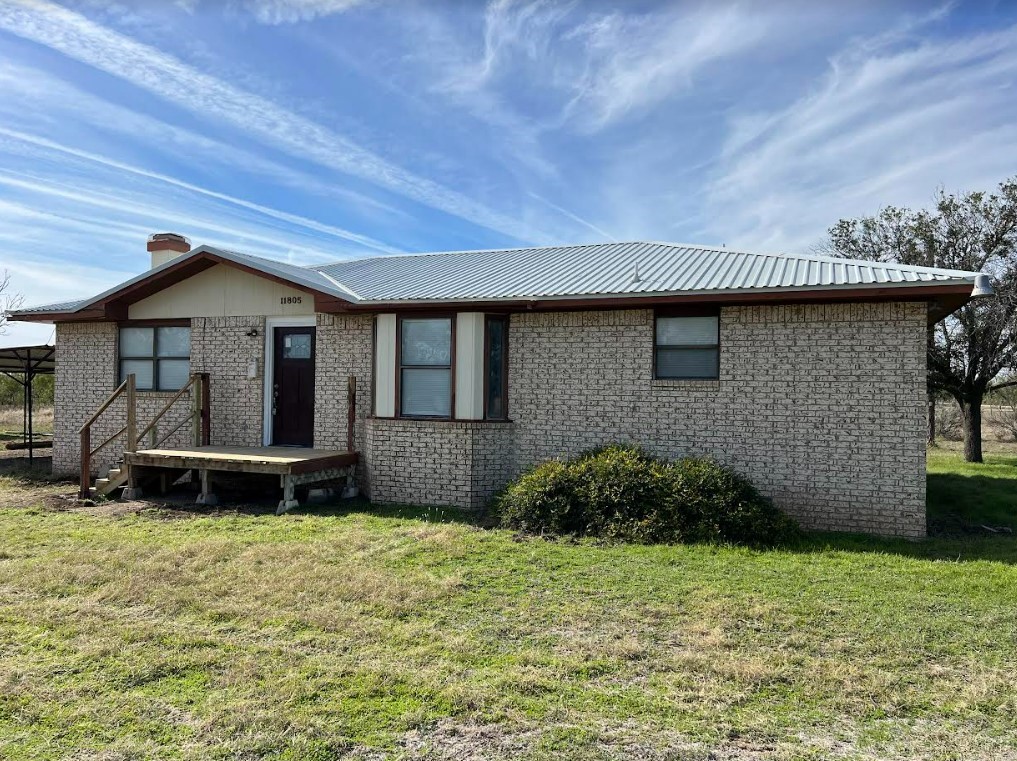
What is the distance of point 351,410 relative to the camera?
12078 mm

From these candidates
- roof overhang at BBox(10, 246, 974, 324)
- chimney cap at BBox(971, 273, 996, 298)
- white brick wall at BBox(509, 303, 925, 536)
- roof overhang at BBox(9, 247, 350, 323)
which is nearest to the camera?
chimney cap at BBox(971, 273, 996, 298)

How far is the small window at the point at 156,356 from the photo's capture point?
45.0ft

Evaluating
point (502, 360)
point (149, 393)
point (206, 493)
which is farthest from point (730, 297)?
point (149, 393)

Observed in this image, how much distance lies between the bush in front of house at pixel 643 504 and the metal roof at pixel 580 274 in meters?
2.36

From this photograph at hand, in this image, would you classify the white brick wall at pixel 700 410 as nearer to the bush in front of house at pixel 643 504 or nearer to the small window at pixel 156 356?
the bush in front of house at pixel 643 504

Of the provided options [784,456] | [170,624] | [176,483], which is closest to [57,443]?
[176,483]

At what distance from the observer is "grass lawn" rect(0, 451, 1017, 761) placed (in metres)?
3.98

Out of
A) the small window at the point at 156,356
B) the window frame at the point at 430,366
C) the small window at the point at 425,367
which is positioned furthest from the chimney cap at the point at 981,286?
the small window at the point at 156,356

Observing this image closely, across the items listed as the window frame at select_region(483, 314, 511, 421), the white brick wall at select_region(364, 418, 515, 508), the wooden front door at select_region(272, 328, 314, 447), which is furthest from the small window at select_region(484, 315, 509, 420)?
the wooden front door at select_region(272, 328, 314, 447)

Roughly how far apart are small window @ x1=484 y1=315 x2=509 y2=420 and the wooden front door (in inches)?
134

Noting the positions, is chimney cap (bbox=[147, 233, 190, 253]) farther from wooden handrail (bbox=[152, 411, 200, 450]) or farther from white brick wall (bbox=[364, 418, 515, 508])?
white brick wall (bbox=[364, 418, 515, 508])

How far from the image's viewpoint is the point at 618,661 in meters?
5.02

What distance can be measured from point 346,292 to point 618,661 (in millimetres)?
8130

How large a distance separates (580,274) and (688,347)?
2213 mm
